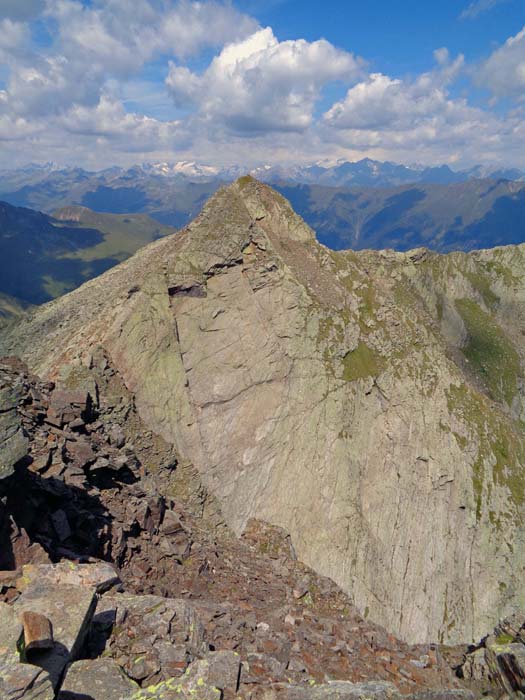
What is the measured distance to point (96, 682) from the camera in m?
10.9

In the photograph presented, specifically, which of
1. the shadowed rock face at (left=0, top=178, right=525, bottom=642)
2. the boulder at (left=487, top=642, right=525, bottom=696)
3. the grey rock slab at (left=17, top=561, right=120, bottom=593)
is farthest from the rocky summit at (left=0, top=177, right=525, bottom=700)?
the grey rock slab at (left=17, top=561, right=120, bottom=593)

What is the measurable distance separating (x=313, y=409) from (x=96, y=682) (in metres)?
32.7

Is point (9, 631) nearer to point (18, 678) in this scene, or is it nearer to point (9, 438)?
point (18, 678)

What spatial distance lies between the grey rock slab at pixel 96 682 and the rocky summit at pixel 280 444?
1010 centimetres

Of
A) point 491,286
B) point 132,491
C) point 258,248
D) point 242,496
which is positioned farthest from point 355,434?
point 491,286

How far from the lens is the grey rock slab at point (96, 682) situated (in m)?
10.5

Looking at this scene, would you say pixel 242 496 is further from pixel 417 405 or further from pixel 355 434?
pixel 417 405

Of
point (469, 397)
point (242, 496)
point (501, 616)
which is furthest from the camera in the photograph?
point (469, 397)

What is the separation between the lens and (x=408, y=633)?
1527 inches

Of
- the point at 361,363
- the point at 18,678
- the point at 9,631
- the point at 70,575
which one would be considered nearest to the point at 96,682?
the point at 9,631

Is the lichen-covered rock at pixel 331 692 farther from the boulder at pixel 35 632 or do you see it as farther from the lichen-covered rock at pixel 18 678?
the lichen-covered rock at pixel 18 678

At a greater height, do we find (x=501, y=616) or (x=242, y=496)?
(x=242, y=496)

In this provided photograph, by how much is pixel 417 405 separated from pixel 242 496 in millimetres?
20914

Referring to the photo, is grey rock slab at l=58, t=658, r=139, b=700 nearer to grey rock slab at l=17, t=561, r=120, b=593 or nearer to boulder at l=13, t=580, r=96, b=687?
boulder at l=13, t=580, r=96, b=687
